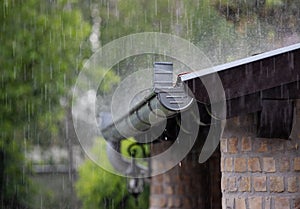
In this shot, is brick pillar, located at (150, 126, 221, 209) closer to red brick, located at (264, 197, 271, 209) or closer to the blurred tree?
red brick, located at (264, 197, 271, 209)

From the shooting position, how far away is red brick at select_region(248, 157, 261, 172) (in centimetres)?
242

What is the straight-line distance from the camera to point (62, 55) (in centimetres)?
791

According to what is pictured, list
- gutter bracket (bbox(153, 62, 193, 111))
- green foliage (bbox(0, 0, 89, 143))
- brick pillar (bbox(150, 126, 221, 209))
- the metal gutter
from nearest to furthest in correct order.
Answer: the metal gutter < gutter bracket (bbox(153, 62, 193, 111)) < brick pillar (bbox(150, 126, 221, 209)) < green foliage (bbox(0, 0, 89, 143))

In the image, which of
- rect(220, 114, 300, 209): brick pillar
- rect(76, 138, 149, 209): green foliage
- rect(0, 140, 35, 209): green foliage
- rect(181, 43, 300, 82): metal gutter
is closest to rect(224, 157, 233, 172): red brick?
rect(220, 114, 300, 209): brick pillar

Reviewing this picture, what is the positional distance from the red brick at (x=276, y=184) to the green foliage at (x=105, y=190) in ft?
17.8

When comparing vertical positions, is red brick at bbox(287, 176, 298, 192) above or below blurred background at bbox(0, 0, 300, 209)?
below

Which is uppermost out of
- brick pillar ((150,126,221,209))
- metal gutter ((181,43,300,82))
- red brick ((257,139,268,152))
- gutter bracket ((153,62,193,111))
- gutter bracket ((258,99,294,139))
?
metal gutter ((181,43,300,82))

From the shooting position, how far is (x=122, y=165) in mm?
5816

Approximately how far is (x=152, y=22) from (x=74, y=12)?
1.31 m

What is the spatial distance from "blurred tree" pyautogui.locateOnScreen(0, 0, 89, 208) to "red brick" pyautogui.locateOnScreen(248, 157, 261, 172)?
17.8 feet

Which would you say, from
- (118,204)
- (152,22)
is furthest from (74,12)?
(118,204)

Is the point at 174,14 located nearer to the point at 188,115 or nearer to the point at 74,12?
the point at 74,12

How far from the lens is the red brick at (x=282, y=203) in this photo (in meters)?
2.39

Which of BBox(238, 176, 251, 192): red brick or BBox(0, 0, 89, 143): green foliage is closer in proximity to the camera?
BBox(238, 176, 251, 192): red brick
